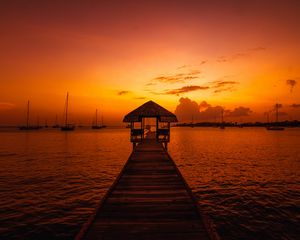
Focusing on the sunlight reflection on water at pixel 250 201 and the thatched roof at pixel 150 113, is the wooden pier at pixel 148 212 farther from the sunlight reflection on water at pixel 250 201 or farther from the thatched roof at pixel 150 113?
the thatched roof at pixel 150 113

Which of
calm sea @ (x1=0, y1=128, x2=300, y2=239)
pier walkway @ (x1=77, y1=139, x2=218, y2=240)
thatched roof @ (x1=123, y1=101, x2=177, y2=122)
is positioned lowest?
calm sea @ (x1=0, y1=128, x2=300, y2=239)

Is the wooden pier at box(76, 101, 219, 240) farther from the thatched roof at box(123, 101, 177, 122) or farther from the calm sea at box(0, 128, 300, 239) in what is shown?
the thatched roof at box(123, 101, 177, 122)

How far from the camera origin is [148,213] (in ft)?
18.2

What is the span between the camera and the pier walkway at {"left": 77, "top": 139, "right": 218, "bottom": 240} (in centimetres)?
453

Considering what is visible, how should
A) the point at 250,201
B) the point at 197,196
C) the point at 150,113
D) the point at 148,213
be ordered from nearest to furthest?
the point at 148,213 < the point at 250,201 < the point at 197,196 < the point at 150,113

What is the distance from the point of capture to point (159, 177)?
9016mm

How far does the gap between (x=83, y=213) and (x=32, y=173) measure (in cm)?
1113

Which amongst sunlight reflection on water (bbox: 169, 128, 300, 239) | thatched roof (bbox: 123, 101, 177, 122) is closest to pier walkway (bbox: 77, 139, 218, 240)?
sunlight reflection on water (bbox: 169, 128, 300, 239)

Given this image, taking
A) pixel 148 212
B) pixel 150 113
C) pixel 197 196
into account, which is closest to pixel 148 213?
pixel 148 212

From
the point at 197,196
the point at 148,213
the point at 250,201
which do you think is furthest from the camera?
the point at 197,196

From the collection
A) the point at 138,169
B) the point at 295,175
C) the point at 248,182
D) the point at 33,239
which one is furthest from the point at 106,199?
the point at 295,175

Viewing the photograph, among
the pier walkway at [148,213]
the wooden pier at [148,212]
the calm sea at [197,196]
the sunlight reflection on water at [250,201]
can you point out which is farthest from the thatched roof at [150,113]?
the pier walkway at [148,213]

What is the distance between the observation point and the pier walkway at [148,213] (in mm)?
4527

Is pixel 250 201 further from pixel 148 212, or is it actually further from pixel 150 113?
pixel 150 113
